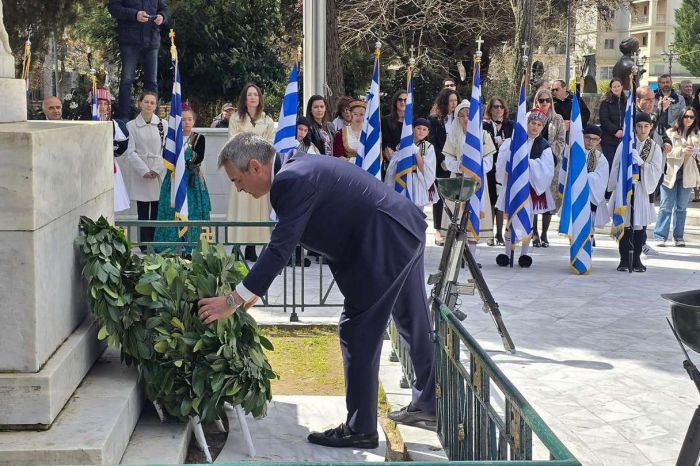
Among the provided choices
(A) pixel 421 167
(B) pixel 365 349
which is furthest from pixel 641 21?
(B) pixel 365 349

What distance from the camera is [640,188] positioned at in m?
11.6

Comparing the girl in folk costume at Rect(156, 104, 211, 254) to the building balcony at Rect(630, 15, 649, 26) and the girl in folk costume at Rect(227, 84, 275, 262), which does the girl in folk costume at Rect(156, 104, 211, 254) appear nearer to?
the girl in folk costume at Rect(227, 84, 275, 262)

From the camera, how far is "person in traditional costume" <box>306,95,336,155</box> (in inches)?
456

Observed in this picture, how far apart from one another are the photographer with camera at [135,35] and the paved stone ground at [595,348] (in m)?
4.14

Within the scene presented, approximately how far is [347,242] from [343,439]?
1055mm

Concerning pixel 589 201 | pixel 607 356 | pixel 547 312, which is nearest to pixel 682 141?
pixel 589 201

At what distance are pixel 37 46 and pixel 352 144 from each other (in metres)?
18.3

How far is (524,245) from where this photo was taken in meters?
11.6

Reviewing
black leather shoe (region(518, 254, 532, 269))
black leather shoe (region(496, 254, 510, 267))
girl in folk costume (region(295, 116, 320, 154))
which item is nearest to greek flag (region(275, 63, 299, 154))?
girl in folk costume (region(295, 116, 320, 154))

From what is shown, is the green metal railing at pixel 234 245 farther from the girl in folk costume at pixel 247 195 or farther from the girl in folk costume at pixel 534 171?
the girl in folk costume at pixel 534 171

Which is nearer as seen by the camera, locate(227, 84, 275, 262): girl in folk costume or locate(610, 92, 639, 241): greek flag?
locate(227, 84, 275, 262): girl in folk costume

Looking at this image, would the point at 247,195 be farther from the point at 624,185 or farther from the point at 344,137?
the point at 624,185

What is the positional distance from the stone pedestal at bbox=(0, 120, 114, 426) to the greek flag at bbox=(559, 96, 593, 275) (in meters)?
7.53

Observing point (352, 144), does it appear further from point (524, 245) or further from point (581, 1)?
point (581, 1)
